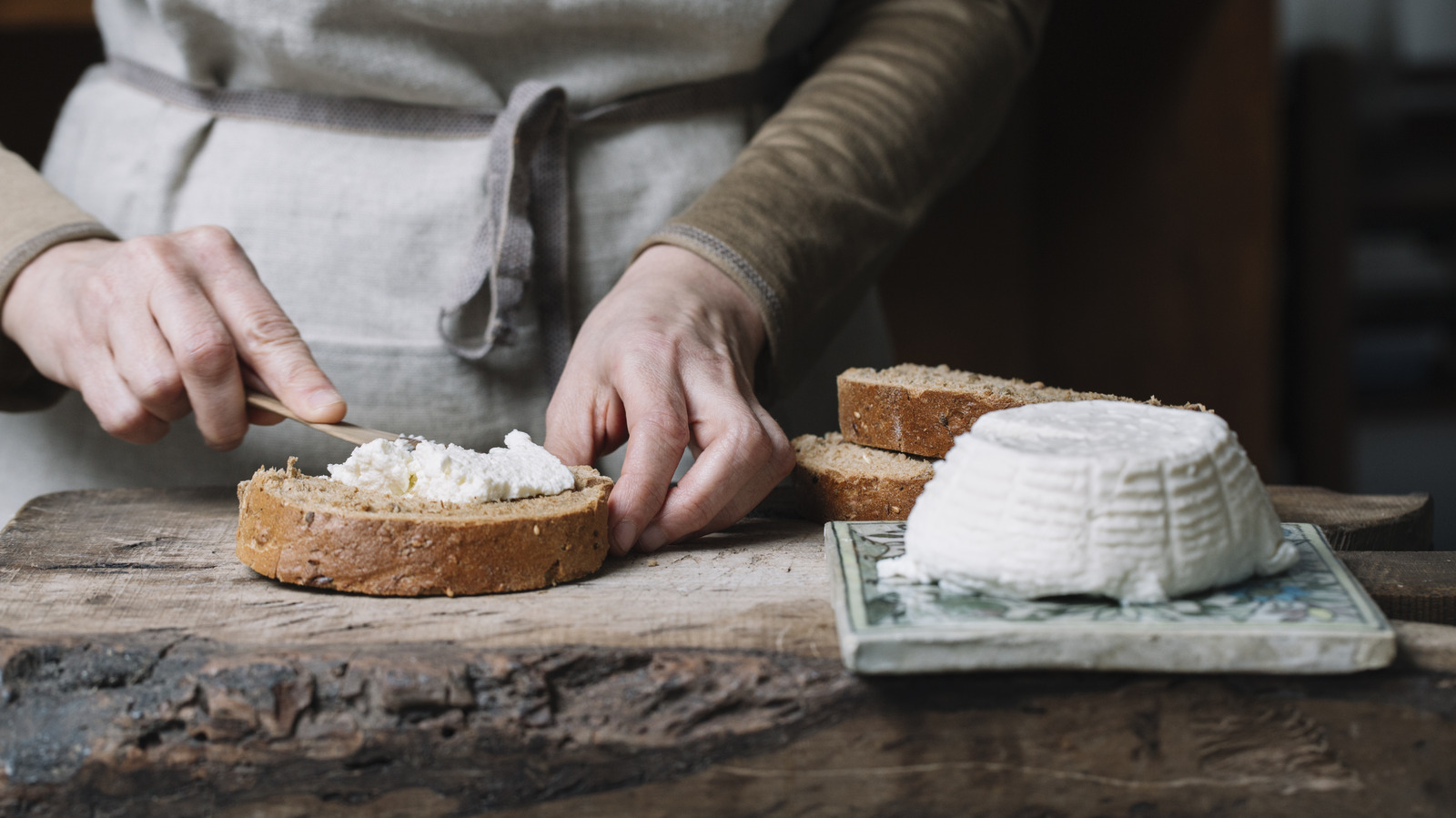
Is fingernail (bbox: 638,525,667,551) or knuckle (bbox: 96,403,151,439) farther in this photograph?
knuckle (bbox: 96,403,151,439)

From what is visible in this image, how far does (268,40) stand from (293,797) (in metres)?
1.10

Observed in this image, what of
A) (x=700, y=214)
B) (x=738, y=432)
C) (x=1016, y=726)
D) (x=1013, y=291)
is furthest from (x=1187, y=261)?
(x=1016, y=726)

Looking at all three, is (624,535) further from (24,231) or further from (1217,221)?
(1217,221)

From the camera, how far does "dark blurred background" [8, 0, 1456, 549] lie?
114 inches

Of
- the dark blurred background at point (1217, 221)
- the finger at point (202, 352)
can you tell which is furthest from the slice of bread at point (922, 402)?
the dark blurred background at point (1217, 221)

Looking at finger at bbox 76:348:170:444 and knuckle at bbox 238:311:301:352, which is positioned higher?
knuckle at bbox 238:311:301:352

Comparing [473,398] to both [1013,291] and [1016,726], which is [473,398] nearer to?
[1016,726]

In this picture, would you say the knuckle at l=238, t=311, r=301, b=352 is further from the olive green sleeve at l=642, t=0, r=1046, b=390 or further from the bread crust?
the bread crust

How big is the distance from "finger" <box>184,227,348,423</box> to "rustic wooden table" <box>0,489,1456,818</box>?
15.9 inches

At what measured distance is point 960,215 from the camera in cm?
349

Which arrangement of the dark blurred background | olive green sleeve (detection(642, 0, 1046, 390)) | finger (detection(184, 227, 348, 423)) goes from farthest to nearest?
the dark blurred background
olive green sleeve (detection(642, 0, 1046, 390))
finger (detection(184, 227, 348, 423))

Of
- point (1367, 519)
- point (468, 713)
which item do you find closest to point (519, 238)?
point (468, 713)

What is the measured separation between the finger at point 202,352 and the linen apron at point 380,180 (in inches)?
13.2

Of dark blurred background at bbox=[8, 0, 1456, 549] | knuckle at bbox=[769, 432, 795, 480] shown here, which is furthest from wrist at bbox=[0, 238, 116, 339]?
dark blurred background at bbox=[8, 0, 1456, 549]
